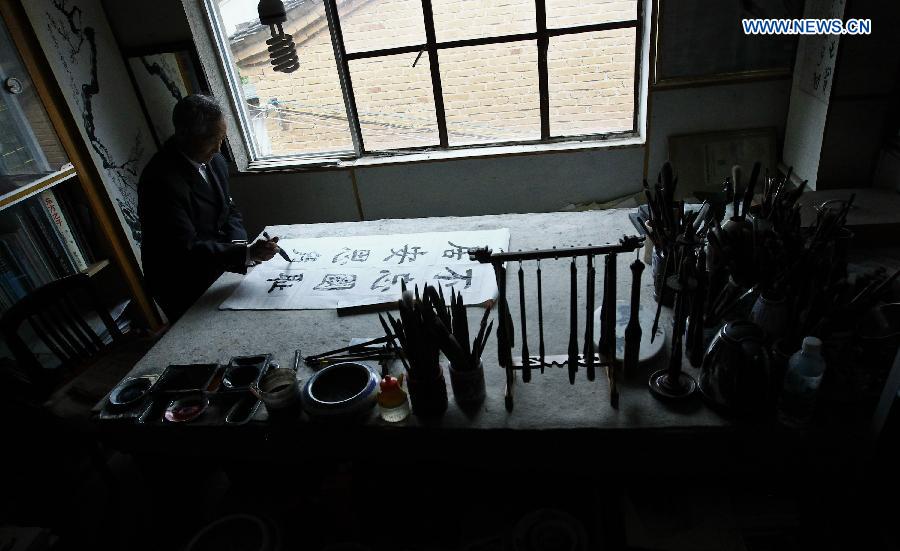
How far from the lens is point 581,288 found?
1602 mm

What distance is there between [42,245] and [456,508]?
7.31 ft

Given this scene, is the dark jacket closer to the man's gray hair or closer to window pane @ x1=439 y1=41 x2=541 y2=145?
the man's gray hair

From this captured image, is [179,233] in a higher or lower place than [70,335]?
higher

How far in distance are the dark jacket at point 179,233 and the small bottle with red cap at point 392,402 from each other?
38.6 inches

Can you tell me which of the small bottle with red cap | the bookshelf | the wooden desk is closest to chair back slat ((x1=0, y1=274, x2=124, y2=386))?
the wooden desk

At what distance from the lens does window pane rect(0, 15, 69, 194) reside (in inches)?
92.3

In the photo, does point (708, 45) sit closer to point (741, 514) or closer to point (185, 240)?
point (741, 514)

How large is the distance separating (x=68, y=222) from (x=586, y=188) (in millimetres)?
2610

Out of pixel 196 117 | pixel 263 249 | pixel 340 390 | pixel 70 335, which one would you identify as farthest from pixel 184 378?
pixel 196 117

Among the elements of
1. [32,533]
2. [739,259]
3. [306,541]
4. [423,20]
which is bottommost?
[306,541]

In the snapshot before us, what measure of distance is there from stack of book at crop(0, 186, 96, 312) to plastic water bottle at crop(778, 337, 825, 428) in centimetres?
280

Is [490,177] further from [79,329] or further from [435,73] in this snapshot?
[79,329]

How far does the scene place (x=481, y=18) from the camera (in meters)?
2.79

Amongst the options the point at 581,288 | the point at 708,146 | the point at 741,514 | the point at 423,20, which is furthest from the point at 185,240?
the point at 708,146
